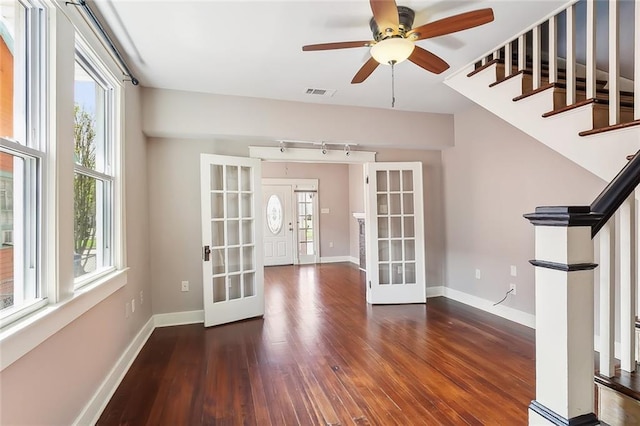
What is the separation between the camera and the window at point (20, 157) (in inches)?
55.4

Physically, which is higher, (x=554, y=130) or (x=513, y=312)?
(x=554, y=130)

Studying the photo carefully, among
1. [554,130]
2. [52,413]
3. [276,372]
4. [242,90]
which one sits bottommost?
[276,372]

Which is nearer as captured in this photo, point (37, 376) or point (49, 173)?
point (37, 376)

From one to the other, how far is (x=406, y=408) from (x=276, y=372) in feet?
3.47

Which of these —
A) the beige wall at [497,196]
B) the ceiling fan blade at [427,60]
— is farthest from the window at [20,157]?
the beige wall at [497,196]

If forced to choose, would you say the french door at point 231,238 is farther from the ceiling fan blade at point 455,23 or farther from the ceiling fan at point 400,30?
the ceiling fan blade at point 455,23

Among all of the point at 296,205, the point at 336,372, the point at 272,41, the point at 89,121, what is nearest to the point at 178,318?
the point at 336,372

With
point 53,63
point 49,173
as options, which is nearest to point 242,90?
point 53,63

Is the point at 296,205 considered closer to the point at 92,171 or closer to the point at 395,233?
the point at 395,233

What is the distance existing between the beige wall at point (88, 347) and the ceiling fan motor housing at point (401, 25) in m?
1.89

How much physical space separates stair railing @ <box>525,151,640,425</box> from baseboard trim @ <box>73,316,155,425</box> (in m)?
2.36

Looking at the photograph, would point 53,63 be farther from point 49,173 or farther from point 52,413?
point 52,413

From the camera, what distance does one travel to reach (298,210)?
828 centimetres

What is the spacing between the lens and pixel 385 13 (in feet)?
6.12
